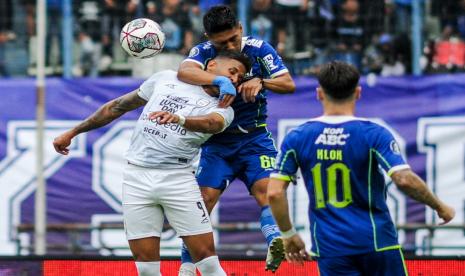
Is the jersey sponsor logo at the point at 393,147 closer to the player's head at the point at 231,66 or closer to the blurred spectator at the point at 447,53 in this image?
the player's head at the point at 231,66

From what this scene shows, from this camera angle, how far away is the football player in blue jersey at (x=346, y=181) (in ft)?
21.1

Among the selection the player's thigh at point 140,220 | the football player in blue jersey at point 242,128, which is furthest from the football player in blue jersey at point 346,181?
the player's thigh at point 140,220

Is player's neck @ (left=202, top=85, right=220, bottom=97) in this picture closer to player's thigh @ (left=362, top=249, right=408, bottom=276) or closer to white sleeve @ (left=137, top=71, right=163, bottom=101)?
white sleeve @ (left=137, top=71, right=163, bottom=101)

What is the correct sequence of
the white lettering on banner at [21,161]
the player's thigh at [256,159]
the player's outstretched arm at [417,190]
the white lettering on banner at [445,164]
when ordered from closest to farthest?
the player's outstretched arm at [417,190], the player's thigh at [256,159], the white lettering on banner at [445,164], the white lettering on banner at [21,161]

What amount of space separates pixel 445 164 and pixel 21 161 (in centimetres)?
528

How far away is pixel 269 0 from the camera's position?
14.7 meters

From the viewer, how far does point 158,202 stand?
827cm

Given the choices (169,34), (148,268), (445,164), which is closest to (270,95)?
(169,34)

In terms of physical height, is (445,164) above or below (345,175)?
below

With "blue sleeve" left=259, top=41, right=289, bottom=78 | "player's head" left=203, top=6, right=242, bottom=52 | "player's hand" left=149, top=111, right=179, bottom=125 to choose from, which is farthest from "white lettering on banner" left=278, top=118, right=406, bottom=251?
"player's hand" left=149, top=111, right=179, bottom=125

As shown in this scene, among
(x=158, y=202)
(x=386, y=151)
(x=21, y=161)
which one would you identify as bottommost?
(x=21, y=161)

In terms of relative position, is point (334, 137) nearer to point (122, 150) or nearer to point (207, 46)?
point (207, 46)

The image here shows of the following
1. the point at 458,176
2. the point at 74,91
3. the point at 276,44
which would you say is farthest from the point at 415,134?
the point at 74,91

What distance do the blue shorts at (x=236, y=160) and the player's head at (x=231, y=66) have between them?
0.73 metres
